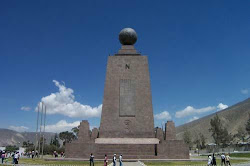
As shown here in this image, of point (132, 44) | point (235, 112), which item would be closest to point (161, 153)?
point (132, 44)

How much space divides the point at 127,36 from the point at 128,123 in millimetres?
10127

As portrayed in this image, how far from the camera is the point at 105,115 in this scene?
27.2m

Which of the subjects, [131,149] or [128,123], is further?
[128,123]

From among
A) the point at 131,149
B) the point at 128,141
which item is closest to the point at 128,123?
the point at 128,141

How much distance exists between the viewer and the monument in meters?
24.2

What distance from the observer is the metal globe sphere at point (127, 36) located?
99.2 ft

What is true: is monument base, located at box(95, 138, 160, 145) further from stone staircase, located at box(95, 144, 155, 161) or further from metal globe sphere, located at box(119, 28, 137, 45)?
metal globe sphere, located at box(119, 28, 137, 45)

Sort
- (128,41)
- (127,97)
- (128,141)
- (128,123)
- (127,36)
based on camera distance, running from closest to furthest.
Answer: (128,141) → (128,123) → (127,97) → (127,36) → (128,41)

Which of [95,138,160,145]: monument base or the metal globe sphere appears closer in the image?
[95,138,160,145]: monument base

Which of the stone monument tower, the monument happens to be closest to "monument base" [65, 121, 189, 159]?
the monument

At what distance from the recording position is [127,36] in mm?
30219

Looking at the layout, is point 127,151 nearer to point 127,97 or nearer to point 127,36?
point 127,97

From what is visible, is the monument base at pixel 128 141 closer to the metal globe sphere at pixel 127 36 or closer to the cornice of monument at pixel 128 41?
the cornice of monument at pixel 128 41

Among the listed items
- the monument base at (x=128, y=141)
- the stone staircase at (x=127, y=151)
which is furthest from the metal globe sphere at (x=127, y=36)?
the stone staircase at (x=127, y=151)
